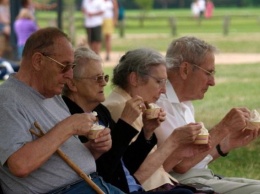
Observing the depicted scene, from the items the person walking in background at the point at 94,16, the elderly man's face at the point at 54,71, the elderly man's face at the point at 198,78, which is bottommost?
the person walking in background at the point at 94,16

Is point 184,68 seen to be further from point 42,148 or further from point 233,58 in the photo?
point 233,58

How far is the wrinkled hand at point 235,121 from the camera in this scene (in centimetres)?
505

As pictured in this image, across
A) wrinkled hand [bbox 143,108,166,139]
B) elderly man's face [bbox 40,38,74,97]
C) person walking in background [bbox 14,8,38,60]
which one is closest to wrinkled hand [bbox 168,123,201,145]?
wrinkled hand [bbox 143,108,166,139]

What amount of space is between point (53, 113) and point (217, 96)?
359 inches

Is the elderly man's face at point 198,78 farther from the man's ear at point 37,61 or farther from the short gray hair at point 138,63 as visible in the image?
the man's ear at point 37,61

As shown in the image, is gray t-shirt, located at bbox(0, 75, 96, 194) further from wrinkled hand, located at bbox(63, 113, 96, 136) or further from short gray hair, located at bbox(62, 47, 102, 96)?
short gray hair, located at bbox(62, 47, 102, 96)

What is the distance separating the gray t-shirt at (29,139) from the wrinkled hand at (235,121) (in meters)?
1.31

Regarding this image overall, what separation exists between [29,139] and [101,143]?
16.3 inches

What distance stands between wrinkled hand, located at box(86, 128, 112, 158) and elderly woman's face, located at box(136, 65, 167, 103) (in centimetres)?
74

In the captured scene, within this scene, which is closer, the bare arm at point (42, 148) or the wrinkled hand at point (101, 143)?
the bare arm at point (42, 148)

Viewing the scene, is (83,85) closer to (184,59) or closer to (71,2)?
(184,59)

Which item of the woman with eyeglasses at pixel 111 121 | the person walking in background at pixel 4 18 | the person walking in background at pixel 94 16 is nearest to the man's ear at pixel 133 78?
the woman with eyeglasses at pixel 111 121

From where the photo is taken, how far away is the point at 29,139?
3.65 meters

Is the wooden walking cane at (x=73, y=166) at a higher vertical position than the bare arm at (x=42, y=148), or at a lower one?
lower
